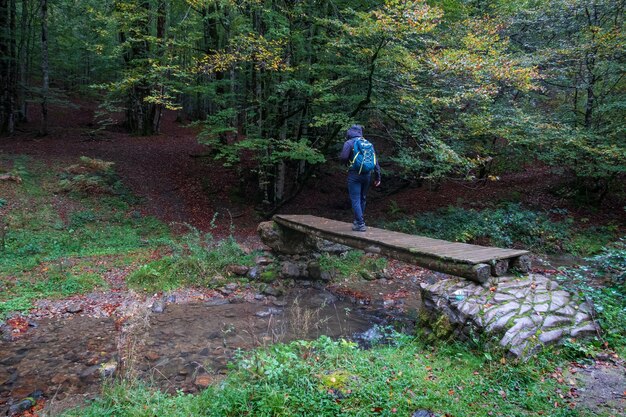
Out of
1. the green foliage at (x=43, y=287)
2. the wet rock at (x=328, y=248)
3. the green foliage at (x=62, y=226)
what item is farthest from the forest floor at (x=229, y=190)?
the green foliage at (x=43, y=287)

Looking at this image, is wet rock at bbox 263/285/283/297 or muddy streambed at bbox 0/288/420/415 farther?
wet rock at bbox 263/285/283/297

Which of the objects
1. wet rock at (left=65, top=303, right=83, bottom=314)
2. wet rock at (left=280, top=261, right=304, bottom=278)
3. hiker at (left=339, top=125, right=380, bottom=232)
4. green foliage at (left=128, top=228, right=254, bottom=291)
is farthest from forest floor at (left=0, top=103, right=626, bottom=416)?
wet rock at (left=65, top=303, right=83, bottom=314)

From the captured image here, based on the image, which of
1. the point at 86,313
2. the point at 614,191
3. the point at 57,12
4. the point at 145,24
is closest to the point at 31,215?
the point at 86,313

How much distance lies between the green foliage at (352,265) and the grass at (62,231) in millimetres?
4705

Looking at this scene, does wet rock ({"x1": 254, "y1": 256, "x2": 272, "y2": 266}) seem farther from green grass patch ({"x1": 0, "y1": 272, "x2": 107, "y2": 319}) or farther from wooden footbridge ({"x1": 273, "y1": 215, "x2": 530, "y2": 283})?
green grass patch ({"x1": 0, "y1": 272, "x2": 107, "y2": 319})

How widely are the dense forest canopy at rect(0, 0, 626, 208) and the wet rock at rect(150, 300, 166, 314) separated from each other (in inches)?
178

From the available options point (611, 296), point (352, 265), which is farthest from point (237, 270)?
point (611, 296)

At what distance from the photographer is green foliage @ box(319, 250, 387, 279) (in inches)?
376

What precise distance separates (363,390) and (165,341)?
3903 millimetres

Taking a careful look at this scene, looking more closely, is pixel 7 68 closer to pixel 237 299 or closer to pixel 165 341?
pixel 237 299

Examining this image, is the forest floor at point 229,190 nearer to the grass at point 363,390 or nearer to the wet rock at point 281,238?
the wet rock at point 281,238

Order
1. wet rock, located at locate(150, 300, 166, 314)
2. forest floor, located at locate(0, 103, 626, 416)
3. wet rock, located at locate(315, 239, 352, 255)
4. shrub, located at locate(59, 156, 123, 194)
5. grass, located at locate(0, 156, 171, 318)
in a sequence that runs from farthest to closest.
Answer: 1. forest floor, located at locate(0, 103, 626, 416)
2. shrub, located at locate(59, 156, 123, 194)
3. wet rock, located at locate(315, 239, 352, 255)
4. grass, located at locate(0, 156, 171, 318)
5. wet rock, located at locate(150, 300, 166, 314)

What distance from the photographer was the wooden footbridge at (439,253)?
5.05m

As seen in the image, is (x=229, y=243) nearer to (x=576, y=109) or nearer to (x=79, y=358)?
(x=79, y=358)
